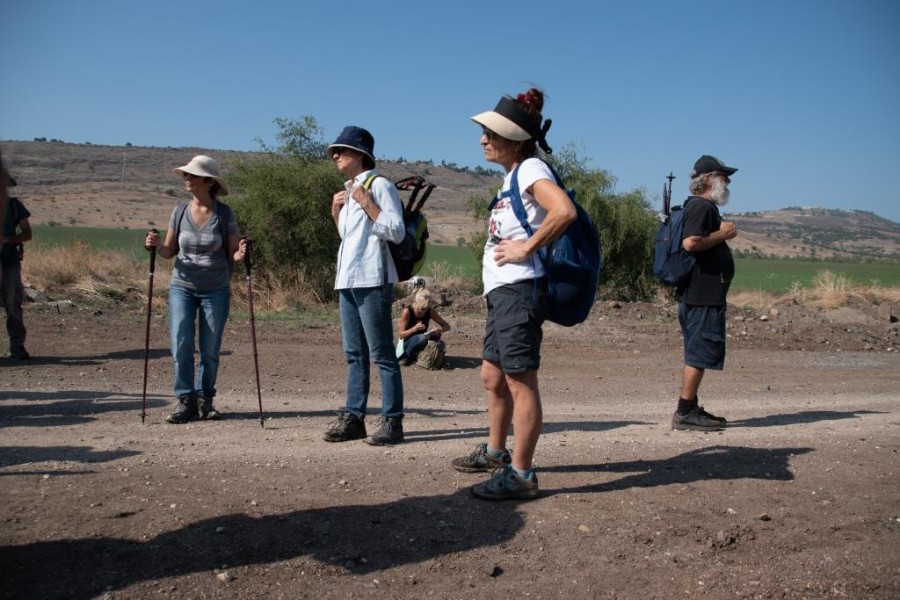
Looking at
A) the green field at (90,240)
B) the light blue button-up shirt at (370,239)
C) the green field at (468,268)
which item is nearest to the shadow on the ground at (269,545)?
the light blue button-up shirt at (370,239)

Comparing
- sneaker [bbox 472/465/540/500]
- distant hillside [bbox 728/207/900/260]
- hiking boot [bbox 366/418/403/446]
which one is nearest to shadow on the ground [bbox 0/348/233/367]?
hiking boot [bbox 366/418/403/446]

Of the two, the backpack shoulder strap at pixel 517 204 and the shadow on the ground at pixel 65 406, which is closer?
the backpack shoulder strap at pixel 517 204

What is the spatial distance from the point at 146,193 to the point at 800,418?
93382mm

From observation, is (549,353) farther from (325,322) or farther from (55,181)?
(55,181)

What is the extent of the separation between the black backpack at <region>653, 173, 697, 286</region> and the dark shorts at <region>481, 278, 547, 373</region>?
2602 millimetres

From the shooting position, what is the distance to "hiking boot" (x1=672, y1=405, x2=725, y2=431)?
22.6 ft

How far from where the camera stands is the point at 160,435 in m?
6.12

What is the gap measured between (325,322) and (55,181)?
303 ft

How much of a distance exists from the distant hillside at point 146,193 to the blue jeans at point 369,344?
56428mm

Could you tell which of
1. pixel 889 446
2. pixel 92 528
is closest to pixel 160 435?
pixel 92 528

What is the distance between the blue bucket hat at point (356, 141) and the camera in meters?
5.80

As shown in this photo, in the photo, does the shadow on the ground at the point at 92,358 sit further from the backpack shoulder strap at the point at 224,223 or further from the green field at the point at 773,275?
the green field at the point at 773,275

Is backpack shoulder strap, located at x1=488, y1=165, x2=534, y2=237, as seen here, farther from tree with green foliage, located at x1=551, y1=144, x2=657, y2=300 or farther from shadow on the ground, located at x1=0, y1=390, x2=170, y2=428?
tree with green foliage, located at x1=551, y1=144, x2=657, y2=300

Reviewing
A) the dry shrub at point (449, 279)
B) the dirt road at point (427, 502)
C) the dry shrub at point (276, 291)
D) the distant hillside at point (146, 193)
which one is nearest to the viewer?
the dirt road at point (427, 502)
